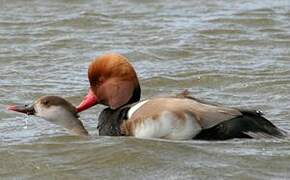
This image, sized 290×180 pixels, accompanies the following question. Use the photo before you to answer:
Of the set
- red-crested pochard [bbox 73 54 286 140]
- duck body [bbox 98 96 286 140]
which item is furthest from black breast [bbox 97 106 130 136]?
duck body [bbox 98 96 286 140]

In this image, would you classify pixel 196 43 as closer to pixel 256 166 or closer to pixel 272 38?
pixel 272 38

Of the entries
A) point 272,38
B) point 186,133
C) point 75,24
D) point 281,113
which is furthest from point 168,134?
point 75,24

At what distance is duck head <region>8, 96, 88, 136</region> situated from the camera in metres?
9.55

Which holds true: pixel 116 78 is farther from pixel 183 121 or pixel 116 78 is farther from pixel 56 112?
pixel 183 121

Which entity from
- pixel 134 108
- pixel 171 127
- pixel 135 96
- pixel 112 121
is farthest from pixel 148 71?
pixel 171 127

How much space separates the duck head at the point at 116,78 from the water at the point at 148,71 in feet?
1.69

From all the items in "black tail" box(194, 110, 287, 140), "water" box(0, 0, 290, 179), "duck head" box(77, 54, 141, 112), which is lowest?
"water" box(0, 0, 290, 179)

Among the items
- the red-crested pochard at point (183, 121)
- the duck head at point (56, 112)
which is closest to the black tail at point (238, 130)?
the red-crested pochard at point (183, 121)

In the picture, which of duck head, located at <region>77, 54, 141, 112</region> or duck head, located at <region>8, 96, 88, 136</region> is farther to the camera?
duck head, located at <region>77, 54, 141, 112</region>

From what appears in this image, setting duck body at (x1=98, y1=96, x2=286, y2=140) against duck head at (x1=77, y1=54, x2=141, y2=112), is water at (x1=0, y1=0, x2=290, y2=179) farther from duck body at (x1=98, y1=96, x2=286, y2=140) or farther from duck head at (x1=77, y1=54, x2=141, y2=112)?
duck head at (x1=77, y1=54, x2=141, y2=112)

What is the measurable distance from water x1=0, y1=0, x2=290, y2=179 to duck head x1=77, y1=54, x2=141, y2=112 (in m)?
0.52

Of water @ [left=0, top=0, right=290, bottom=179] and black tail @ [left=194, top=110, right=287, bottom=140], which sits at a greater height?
black tail @ [left=194, top=110, right=287, bottom=140]

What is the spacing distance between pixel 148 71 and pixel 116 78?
3.55 meters

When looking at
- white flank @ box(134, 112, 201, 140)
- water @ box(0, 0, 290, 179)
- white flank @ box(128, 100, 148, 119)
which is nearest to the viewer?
water @ box(0, 0, 290, 179)
